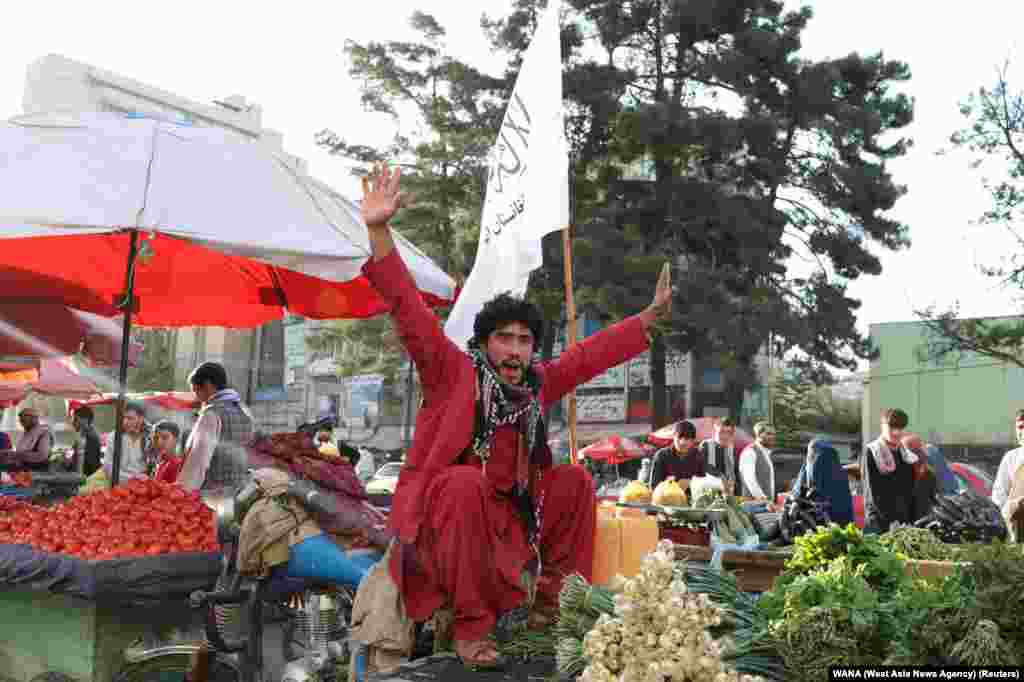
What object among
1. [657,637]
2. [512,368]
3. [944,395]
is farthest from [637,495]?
[944,395]

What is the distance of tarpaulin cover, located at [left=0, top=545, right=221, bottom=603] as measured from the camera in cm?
405

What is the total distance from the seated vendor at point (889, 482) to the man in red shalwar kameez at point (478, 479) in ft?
15.5

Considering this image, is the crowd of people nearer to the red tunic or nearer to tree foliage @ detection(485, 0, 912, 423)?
the red tunic

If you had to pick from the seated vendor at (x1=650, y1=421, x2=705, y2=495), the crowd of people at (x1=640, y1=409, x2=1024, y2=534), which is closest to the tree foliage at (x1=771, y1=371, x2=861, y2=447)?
the seated vendor at (x1=650, y1=421, x2=705, y2=495)

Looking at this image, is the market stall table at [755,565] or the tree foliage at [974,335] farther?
the tree foliage at [974,335]

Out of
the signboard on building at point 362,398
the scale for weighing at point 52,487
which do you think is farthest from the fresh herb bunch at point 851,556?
the signboard on building at point 362,398

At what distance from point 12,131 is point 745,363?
2135 centimetres

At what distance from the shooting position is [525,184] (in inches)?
245

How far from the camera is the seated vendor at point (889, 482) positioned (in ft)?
25.3

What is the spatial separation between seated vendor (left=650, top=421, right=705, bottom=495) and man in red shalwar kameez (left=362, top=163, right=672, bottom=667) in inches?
250

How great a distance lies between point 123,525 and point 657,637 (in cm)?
294

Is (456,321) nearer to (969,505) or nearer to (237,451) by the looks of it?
(237,451)

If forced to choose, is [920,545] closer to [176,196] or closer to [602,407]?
[176,196]

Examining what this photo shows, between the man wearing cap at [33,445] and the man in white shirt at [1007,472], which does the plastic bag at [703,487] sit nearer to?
the man in white shirt at [1007,472]
